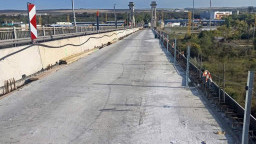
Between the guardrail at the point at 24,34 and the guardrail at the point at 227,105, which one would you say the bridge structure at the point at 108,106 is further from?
the guardrail at the point at 24,34

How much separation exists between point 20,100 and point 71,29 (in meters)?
23.2

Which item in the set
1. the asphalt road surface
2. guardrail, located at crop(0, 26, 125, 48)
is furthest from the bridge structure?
guardrail, located at crop(0, 26, 125, 48)

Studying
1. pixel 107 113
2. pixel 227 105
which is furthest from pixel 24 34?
pixel 227 105

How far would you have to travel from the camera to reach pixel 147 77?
11961mm

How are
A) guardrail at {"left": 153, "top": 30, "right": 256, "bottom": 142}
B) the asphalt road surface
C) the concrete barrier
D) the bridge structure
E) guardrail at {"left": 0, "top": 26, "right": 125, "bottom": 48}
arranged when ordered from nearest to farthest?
1. the asphalt road surface
2. the bridge structure
3. guardrail at {"left": 153, "top": 30, "right": 256, "bottom": 142}
4. the concrete barrier
5. guardrail at {"left": 0, "top": 26, "right": 125, "bottom": 48}

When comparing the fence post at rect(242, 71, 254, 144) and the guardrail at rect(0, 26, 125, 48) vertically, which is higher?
the guardrail at rect(0, 26, 125, 48)

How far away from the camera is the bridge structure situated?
5816mm

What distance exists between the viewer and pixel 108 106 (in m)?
7.75

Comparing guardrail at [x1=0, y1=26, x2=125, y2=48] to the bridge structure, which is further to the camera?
guardrail at [x1=0, y1=26, x2=125, y2=48]

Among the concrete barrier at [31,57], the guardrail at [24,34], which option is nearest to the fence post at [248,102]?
the concrete barrier at [31,57]

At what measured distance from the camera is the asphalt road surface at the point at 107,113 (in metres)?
5.71

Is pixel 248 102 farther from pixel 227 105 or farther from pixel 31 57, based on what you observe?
pixel 31 57

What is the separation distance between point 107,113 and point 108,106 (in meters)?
0.60

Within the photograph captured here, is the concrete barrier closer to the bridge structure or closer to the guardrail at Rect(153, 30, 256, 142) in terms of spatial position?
the bridge structure
